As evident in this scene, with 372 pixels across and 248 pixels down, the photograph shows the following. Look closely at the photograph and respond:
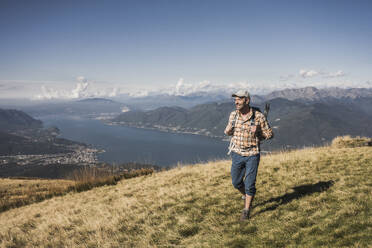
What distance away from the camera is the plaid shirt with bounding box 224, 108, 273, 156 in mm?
5105

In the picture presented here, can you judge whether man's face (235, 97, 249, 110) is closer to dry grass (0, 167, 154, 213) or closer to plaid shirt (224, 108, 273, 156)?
plaid shirt (224, 108, 273, 156)

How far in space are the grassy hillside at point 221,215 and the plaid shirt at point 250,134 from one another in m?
1.64

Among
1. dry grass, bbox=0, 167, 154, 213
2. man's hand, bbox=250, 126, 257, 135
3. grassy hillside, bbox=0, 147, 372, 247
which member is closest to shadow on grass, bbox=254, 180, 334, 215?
grassy hillside, bbox=0, 147, 372, 247

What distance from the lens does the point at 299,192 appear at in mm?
6777

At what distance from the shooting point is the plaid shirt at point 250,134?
16.8 ft

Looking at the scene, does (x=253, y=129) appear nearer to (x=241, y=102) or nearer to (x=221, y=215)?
(x=241, y=102)

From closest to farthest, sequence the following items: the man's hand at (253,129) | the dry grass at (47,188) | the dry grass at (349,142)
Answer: the man's hand at (253,129), the dry grass at (47,188), the dry grass at (349,142)

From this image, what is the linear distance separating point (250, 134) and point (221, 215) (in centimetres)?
227

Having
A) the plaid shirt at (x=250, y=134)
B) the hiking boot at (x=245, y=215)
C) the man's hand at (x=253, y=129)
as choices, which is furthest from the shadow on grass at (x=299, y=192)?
the man's hand at (x=253, y=129)

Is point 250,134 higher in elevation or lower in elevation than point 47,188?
higher

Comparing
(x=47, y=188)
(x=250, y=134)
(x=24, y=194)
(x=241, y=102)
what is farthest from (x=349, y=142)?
(x=24, y=194)

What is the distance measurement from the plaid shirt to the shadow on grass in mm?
1757

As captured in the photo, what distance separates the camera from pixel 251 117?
516 cm

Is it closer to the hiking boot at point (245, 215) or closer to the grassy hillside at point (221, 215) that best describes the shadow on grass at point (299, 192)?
the grassy hillside at point (221, 215)
